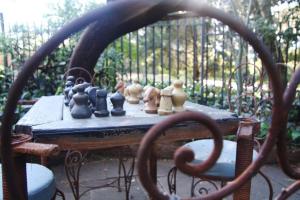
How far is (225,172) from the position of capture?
1.66m

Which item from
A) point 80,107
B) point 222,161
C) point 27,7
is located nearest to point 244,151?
point 222,161

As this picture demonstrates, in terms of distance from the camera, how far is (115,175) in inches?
126

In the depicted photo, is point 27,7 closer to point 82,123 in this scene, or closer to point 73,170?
point 73,170

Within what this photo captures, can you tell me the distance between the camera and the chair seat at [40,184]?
4.43 ft

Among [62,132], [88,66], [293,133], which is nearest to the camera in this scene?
[62,132]

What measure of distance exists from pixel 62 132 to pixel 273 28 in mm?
3298

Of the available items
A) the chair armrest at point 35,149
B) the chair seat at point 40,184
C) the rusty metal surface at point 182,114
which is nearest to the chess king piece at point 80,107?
the chair seat at point 40,184

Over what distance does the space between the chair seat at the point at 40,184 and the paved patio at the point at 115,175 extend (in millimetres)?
1223

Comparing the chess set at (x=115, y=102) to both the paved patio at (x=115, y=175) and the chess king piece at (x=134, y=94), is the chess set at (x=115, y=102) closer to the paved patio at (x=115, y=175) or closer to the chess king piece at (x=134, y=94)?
the chess king piece at (x=134, y=94)

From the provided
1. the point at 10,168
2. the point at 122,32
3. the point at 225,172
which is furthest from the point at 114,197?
the point at 10,168

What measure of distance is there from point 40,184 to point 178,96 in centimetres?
76

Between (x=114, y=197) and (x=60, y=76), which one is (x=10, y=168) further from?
(x=60, y=76)

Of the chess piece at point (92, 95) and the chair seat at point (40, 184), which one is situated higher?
the chess piece at point (92, 95)

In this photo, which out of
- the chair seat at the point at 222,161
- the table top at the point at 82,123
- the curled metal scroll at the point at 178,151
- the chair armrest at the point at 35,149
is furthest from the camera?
the chair seat at the point at 222,161
